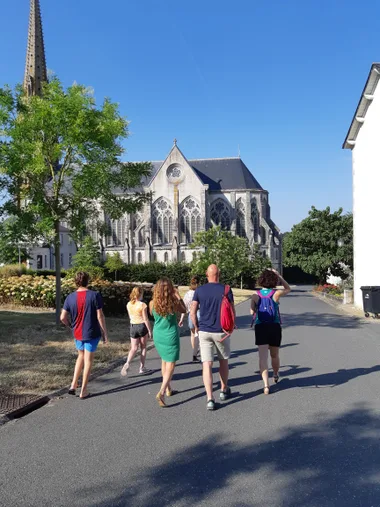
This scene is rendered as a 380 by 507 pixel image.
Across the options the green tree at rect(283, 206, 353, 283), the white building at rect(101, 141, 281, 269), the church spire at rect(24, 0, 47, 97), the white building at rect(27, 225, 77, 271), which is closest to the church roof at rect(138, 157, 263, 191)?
the white building at rect(101, 141, 281, 269)

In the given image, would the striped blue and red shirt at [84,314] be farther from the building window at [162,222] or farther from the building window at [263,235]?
the building window at [263,235]

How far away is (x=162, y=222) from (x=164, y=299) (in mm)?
64368

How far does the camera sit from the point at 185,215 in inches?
2734

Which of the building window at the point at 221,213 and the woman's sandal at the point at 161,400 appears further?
the building window at the point at 221,213

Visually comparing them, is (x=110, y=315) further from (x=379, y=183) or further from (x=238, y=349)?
(x=379, y=183)

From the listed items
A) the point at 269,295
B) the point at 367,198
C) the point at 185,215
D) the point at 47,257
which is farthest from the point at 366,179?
the point at 47,257

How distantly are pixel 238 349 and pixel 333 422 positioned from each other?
18.2 ft

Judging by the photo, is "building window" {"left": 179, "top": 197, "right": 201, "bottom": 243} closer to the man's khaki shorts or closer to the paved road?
the paved road

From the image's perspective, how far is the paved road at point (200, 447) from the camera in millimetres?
3570

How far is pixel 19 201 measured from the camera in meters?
14.1

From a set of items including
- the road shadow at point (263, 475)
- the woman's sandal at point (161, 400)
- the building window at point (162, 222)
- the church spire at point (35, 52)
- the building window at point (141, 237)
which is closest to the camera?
the road shadow at point (263, 475)

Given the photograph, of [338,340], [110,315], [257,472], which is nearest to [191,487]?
[257,472]

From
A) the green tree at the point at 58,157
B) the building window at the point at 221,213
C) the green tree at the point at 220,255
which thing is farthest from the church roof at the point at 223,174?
the green tree at the point at 58,157

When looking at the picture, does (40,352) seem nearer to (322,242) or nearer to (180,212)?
(322,242)
